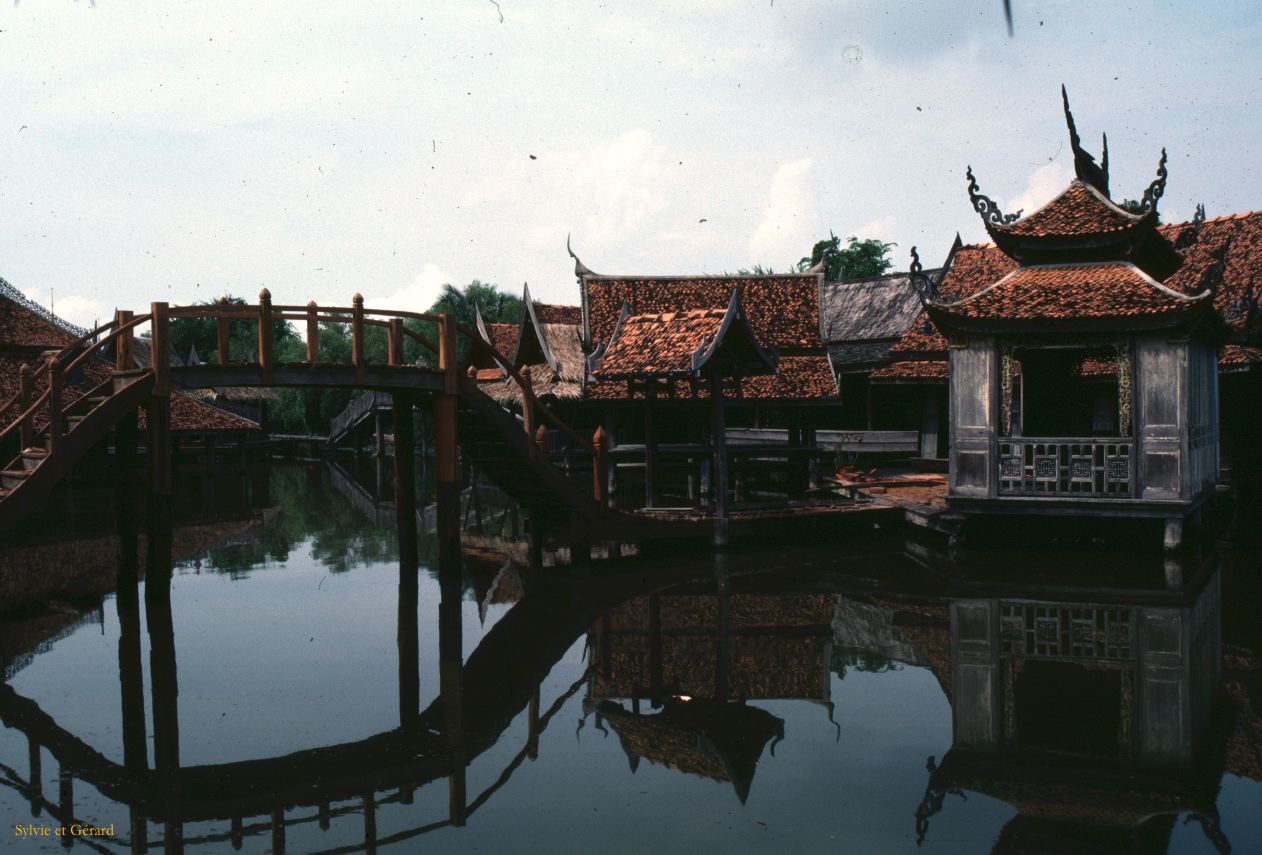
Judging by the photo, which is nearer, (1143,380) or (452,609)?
(452,609)

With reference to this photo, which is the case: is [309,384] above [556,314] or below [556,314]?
below

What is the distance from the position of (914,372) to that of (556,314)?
33.1 ft

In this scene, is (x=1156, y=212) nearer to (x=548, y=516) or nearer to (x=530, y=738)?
(x=548, y=516)

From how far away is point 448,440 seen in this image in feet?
52.4

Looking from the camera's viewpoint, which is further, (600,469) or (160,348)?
(600,469)

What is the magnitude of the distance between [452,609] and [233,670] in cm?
358

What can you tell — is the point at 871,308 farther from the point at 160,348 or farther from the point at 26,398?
the point at 26,398

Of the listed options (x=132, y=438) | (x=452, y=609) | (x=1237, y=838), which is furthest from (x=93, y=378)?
(x=1237, y=838)

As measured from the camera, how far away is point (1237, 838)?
677 centimetres

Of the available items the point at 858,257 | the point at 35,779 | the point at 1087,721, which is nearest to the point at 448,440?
the point at 35,779

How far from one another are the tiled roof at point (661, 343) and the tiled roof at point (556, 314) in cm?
1193

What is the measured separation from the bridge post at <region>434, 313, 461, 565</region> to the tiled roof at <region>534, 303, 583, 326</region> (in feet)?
48.6

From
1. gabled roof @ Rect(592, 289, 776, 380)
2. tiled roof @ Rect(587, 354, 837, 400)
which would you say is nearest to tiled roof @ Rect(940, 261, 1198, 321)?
gabled roof @ Rect(592, 289, 776, 380)

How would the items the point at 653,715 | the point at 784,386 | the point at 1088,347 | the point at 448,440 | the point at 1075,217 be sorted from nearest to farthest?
the point at 653,715
the point at 448,440
the point at 1088,347
the point at 1075,217
the point at 784,386
